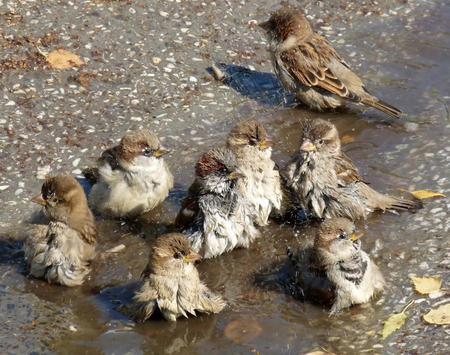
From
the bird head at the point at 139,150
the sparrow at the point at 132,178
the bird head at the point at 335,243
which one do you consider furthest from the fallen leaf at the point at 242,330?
the bird head at the point at 139,150

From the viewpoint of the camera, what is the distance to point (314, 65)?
9.99m

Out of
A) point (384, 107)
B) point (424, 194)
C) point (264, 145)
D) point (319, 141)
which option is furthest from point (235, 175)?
point (384, 107)

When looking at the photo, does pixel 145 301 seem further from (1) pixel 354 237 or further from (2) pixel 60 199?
(1) pixel 354 237

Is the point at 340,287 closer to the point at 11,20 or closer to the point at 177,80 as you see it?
the point at 177,80

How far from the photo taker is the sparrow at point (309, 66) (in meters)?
9.87

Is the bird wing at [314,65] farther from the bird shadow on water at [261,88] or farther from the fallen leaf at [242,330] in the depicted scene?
the fallen leaf at [242,330]

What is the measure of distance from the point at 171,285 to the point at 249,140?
1815 mm

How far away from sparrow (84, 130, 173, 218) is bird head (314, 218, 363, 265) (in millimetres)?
1785

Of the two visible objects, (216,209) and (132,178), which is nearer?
(216,209)

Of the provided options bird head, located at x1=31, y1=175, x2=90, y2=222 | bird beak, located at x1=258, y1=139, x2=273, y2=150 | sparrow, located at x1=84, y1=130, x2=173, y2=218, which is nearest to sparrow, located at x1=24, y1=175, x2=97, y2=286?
bird head, located at x1=31, y1=175, x2=90, y2=222

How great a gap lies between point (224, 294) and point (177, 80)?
3573 millimetres

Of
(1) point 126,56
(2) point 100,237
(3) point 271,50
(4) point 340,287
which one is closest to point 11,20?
(1) point 126,56

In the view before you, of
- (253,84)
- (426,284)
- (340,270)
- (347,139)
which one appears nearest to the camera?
(340,270)

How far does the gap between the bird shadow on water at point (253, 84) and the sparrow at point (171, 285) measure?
373cm
